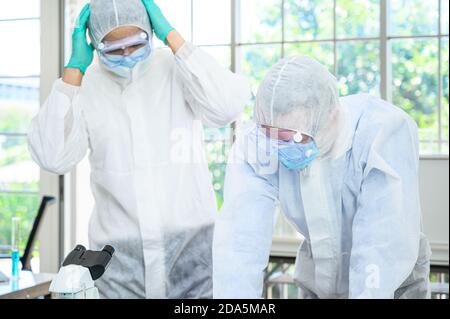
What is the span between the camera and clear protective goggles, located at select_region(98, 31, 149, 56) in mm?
1058

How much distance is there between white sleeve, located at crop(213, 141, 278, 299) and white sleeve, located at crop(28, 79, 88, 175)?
29cm

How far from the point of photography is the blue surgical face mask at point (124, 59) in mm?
1068

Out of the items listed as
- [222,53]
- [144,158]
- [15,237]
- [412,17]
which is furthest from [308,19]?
[15,237]

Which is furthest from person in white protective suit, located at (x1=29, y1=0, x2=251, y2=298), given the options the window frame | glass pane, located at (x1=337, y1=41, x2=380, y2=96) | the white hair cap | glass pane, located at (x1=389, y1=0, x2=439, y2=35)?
glass pane, located at (x1=389, y1=0, x2=439, y2=35)

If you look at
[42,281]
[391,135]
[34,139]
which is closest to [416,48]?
[391,135]

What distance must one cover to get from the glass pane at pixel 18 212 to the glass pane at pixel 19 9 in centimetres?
36

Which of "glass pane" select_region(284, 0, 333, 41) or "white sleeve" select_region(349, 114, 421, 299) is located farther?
"glass pane" select_region(284, 0, 333, 41)

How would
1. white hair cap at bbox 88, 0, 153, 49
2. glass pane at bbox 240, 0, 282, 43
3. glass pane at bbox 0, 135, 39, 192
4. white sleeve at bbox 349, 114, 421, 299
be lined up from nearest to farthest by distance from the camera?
white sleeve at bbox 349, 114, 421, 299, white hair cap at bbox 88, 0, 153, 49, glass pane at bbox 240, 0, 282, 43, glass pane at bbox 0, 135, 39, 192

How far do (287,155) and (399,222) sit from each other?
0.19 meters

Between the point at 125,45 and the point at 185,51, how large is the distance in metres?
0.10

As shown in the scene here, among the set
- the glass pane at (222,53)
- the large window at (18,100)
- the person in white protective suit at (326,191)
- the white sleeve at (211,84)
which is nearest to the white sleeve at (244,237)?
the person in white protective suit at (326,191)

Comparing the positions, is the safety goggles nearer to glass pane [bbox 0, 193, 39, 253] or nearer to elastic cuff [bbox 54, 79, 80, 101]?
elastic cuff [bbox 54, 79, 80, 101]

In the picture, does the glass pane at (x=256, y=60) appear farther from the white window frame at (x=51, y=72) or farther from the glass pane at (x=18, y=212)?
the glass pane at (x=18, y=212)
